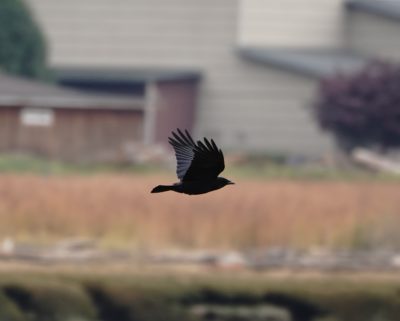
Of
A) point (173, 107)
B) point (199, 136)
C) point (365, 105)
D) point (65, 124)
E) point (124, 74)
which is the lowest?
point (199, 136)

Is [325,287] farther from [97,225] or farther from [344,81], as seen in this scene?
[344,81]

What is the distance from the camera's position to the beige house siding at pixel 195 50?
4081cm

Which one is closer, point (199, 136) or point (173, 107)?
point (173, 107)

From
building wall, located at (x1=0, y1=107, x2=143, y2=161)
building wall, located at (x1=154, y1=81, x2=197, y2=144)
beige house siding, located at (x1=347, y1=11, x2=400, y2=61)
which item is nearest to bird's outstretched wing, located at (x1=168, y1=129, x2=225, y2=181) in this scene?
building wall, located at (x1=0, y1=107, x2=143, y2=161)

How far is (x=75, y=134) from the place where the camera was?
29.5 m

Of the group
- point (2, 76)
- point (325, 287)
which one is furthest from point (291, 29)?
point (325, 287)

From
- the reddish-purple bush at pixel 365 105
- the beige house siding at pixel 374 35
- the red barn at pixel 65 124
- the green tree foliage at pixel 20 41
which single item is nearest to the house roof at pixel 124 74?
the green tree foliage at pixel 20 41

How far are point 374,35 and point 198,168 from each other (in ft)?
116

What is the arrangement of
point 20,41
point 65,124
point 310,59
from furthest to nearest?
point 310,59 < point 20,41 < point 65,124

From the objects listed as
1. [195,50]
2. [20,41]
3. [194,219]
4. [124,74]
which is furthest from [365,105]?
[194,219]

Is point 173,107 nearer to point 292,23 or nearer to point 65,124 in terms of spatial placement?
point 292,23

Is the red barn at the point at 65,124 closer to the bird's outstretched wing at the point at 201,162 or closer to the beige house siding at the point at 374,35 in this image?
the beige house siding at the point at 374,35

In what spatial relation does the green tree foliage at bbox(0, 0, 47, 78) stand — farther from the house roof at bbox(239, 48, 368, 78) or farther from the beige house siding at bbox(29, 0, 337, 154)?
the house roof at bbox(239, 48, 368, 78)

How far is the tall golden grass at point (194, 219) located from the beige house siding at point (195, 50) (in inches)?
918
